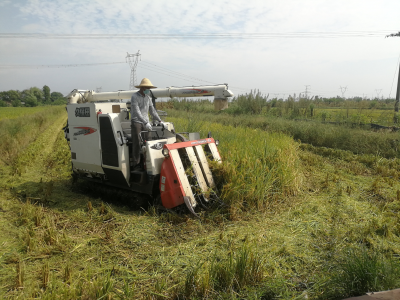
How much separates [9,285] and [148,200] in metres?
2.71

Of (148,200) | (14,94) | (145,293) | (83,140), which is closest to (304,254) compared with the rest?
(145,293)

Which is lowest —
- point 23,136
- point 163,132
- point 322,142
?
point 23,136

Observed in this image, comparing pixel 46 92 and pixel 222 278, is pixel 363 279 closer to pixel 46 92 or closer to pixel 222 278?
pixel 222 278

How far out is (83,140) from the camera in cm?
636

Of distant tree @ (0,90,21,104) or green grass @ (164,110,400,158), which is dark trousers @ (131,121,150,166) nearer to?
green grass @ (164,110,400,158)

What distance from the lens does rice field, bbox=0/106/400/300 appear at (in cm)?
305

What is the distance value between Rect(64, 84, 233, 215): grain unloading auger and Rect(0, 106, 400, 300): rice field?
0.34 m

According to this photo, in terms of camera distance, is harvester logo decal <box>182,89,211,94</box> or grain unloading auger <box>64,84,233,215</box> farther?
harvester logo decal <box>182,89,211,94</box>

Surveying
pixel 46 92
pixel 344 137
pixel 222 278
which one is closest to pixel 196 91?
pixel 222 278

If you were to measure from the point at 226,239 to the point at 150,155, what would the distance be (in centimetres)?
207

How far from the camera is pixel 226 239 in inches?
166

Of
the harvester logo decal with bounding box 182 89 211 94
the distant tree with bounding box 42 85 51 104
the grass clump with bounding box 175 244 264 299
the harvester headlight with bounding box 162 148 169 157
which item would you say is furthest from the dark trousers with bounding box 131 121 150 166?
the distant tree with bounding box 42 85 51 104

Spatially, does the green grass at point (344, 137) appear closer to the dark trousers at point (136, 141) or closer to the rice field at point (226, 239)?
the rice field at point (226, 239)

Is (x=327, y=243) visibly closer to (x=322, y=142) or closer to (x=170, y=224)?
(x=170, y=224)
